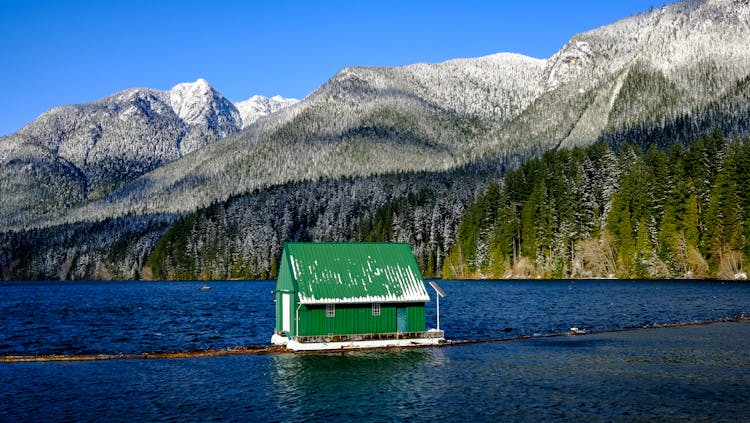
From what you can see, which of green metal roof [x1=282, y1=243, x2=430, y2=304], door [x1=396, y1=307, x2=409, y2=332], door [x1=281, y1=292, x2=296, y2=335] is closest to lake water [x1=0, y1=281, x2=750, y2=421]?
door [x1=396, y1=307, x2=409, y2=332]

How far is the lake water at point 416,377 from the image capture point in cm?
2894

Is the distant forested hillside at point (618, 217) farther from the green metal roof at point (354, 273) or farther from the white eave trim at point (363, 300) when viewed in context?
the white eave trim at point (363, 300)

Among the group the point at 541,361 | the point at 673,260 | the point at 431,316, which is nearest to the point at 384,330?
the point at 541,361

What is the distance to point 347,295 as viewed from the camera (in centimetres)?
4584

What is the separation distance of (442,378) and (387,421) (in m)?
9.57

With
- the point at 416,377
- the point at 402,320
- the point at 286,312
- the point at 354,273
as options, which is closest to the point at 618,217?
the point at 402,320

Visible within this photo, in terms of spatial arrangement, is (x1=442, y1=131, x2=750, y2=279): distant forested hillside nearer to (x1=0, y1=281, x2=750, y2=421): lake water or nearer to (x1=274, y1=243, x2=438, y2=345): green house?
(x1=0, y1=281, x2=750, y2=421): lake water

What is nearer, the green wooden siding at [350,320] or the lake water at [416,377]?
the lake water at [416,377]

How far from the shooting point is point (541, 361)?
41.4 metres

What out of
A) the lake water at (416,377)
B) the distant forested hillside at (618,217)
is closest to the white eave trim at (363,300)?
the lake water at (416,377)

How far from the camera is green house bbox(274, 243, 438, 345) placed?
45406mm

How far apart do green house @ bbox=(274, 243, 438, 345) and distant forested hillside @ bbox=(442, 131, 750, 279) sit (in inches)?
3386

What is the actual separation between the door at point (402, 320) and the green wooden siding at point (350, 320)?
175mm

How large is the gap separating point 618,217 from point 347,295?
96683 mm
